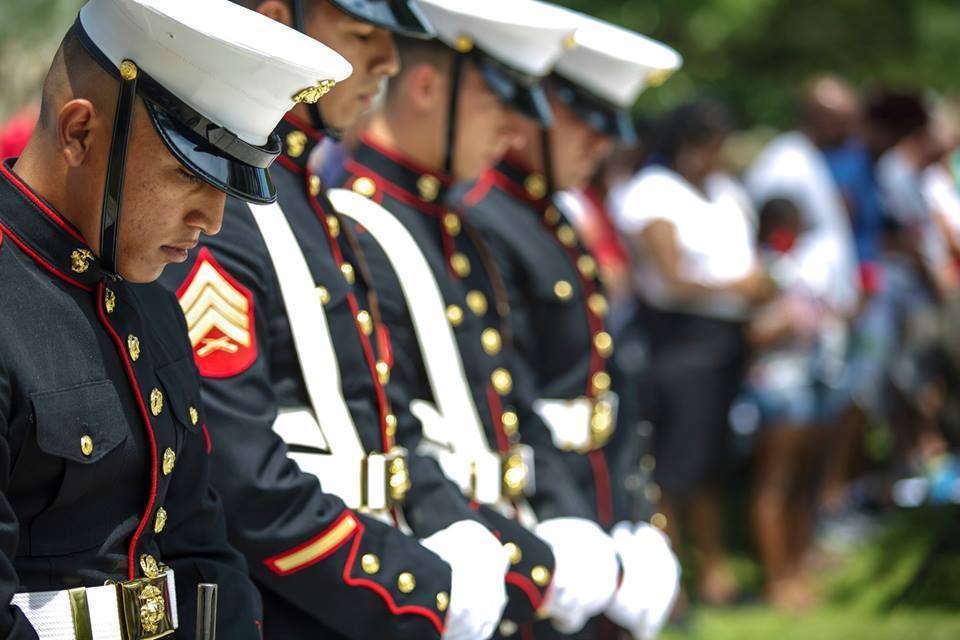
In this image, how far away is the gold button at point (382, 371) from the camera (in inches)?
120

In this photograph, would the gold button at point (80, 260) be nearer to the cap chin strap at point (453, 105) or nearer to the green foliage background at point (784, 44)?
the cap chin strap at point (453, 105)

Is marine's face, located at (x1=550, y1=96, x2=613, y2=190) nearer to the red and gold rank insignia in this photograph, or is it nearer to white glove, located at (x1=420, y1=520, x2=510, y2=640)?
white glove, located at (x1=420, y1=520, x2=510, y2=640)

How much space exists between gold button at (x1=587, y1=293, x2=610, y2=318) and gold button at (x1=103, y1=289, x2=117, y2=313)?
2075mm

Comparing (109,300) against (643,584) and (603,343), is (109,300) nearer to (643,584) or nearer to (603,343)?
(643,584)

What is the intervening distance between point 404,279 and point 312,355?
1.72ft

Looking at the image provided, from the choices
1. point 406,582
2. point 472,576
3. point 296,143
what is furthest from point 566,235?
point 406,582

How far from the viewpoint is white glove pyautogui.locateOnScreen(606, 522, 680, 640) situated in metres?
3.77

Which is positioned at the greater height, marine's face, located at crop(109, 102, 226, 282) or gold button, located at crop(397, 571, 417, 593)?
marine's face, located at crop(109, 102, 226, 282)

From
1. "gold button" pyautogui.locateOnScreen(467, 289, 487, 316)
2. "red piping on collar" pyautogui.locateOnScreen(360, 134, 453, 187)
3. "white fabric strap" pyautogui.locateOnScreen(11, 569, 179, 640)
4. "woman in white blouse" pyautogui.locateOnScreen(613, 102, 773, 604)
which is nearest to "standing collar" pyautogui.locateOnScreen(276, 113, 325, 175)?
"red piping on collar" pyautogui.locateOnScreen(360, 134, 453, 187)

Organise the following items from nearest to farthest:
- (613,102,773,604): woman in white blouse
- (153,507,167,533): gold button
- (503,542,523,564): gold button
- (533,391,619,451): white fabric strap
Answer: (153,507,167,533): gold button, (503,542,523,564): gold button, (533,391,619,451): white fabric strap, (613,102,773,604): woman in white blouse

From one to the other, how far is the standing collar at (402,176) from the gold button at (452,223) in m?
0.06

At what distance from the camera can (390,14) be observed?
3.03 metres

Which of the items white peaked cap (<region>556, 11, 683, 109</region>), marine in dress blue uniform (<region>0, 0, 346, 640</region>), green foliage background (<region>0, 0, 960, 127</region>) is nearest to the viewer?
marine in dress blue uniform (<region>0, 0, 346, 640</region>)

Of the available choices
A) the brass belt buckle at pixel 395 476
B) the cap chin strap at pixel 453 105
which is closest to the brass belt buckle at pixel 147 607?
the brass belt buckle at pixel 395 476
